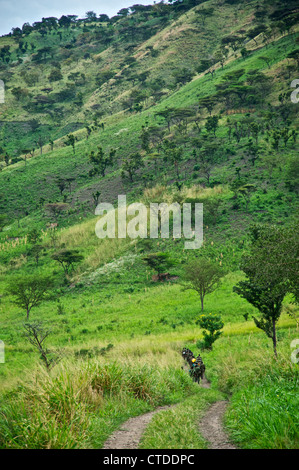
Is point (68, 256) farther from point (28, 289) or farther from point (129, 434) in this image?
point (129, 434)

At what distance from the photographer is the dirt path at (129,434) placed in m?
6.06

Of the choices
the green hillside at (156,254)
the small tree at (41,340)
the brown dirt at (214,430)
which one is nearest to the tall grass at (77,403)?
the green hillside at (156,254)

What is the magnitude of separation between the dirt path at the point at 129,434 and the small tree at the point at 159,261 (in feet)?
120

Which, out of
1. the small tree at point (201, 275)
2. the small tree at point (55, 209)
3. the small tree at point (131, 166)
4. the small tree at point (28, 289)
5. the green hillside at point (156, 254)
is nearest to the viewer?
the green hillside at point (156, 254)

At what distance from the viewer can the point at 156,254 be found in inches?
1762

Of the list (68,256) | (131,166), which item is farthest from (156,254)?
(131,166)

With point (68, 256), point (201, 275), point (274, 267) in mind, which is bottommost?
point (201, 275)

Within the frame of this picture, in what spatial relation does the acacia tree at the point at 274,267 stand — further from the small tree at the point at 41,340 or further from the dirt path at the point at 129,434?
the small tree at the point at 41,340

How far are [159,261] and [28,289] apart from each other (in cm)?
1864

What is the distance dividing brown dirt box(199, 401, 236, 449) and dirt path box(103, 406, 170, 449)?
54.6 inches

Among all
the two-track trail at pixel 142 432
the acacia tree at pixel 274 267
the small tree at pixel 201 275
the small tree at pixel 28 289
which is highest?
the acacia tree at pixel 274 267

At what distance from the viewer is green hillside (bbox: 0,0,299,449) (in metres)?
7.20

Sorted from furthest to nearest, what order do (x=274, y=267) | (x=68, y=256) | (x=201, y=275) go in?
1. (x=68, y=256)
2. (x=201, y=275)
3. (x=274, y=267)

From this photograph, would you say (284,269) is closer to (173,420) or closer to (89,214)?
(173,420)
